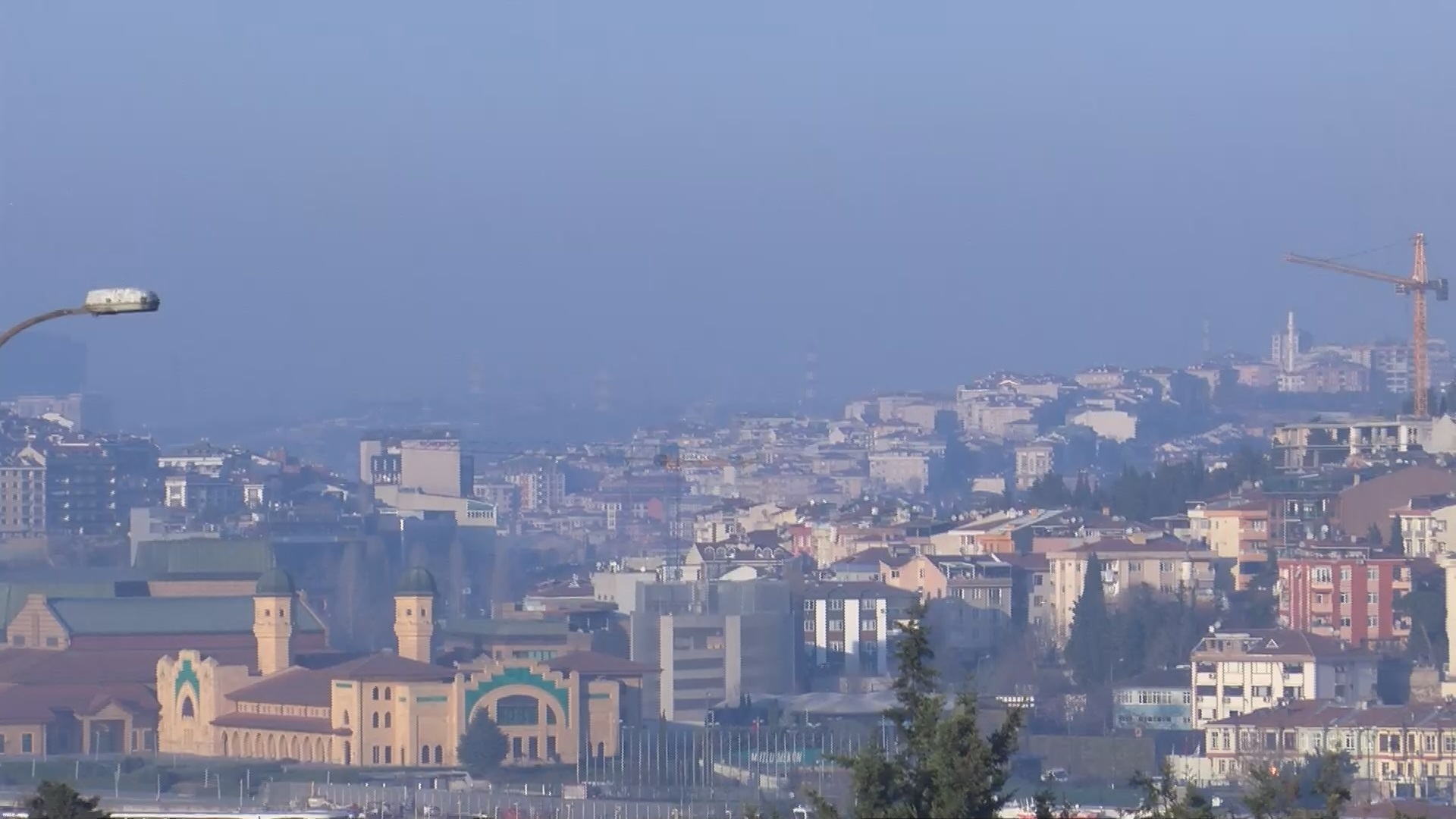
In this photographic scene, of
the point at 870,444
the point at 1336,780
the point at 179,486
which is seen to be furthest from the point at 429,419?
the point at 1336,780

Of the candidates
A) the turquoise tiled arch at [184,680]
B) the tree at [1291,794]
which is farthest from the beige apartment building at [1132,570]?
the tree at [1291,794]

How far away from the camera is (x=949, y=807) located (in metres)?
9.56

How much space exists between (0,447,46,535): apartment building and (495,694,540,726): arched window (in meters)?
28.3

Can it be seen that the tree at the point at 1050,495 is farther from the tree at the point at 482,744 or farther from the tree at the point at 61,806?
the tree at the point at 61,806

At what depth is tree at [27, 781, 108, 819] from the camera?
11.5m

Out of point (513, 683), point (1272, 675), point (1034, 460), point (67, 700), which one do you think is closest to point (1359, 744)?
point (1272, 675)

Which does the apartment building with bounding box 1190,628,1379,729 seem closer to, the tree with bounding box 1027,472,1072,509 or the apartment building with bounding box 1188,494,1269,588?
the apartment building with bounding box 1188,494,1269,588

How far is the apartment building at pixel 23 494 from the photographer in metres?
70.1

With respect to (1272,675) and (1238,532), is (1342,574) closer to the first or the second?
(1272,675)

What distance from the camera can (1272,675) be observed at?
42.4m

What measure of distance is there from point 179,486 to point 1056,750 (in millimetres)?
40025

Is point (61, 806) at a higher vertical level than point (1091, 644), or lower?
lower

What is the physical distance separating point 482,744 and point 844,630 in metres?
9.28

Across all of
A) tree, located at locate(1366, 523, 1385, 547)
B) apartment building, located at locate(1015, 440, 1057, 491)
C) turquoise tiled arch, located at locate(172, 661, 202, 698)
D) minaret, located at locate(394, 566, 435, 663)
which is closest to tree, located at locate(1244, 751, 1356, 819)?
turquoise tiled arch, located at locate(172, 661, 202, 698)
